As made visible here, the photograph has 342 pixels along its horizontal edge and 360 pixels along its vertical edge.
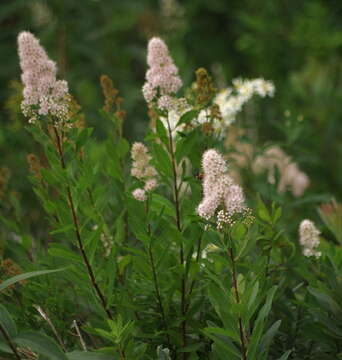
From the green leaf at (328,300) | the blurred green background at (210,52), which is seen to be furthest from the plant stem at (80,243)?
the blurred green background at (210,52)

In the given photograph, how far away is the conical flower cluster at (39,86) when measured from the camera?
993 mm

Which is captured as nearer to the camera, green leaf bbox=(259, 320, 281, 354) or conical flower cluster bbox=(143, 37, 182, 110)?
green leaf bbox=(259, 320, 281, 354)

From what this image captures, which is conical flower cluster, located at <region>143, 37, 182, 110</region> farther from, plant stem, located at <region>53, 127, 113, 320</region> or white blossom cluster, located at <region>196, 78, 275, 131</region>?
white blossom cluster, located at <region>196, 78, 275, 131</region>

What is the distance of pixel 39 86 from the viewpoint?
39.6 inches

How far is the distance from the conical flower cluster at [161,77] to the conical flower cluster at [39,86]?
145mm

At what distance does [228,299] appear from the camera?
90cm

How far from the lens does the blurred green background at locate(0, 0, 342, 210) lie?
102 inches

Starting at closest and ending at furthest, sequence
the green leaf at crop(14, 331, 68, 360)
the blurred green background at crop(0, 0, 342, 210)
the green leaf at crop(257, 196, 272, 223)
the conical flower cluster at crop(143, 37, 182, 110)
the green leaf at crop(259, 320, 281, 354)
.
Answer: the green leaf at crop(14, 331, 68, 360)
the green leaf at crop(259, 320, 281, 354)
the conical flower cluster at crop(143, 37, 182, 110)
the green leaf at crop(257, 196, 272, 223)
the blurred green background at crop(0, 0, 342, 210)

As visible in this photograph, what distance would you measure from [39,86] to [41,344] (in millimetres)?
412

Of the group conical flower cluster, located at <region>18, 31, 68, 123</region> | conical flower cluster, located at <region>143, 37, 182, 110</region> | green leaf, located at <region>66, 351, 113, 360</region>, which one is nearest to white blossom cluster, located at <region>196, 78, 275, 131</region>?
conical flower cluster, located at <region>143, 37, 182, 110</region>

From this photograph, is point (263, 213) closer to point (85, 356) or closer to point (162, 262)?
point (162, 262)

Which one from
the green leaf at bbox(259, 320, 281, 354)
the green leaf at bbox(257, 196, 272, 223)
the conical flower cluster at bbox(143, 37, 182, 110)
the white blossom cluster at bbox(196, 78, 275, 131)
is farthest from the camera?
the white blossom cluster at bbox(196, 78, 275, 131)

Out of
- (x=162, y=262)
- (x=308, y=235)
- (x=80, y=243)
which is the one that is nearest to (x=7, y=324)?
A: (x=80, y=243)

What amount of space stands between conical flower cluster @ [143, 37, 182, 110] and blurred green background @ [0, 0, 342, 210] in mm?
1140
